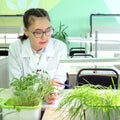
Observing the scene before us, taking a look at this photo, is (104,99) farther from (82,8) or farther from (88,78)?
(82,8)

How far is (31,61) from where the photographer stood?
2.06 meters

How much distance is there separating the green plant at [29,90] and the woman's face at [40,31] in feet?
1.52

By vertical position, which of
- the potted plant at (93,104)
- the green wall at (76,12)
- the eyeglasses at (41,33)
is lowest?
the potted plant at (93,104)

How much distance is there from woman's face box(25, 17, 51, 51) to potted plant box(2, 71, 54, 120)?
1.47 ft

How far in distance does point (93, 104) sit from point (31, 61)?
996mm

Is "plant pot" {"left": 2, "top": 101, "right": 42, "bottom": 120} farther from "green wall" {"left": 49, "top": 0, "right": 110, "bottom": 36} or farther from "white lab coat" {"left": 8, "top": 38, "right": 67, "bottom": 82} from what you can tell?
"green wall" {"left": 49, "top": 0, "right": 110, "bottom": 36}

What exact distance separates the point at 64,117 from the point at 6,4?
19.8 feet

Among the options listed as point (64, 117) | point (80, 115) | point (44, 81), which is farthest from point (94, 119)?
point (44, 81)

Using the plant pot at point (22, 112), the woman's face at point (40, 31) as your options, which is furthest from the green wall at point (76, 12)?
the plant pot at point (22, 112)

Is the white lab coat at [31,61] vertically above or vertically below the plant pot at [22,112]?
above

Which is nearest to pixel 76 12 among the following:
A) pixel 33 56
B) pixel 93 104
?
pixel 33 56

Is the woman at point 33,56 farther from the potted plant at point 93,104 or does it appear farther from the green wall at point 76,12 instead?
the green wall at point 76,12

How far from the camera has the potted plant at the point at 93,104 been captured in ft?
3.75

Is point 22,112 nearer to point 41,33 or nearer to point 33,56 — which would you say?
point 41,33
